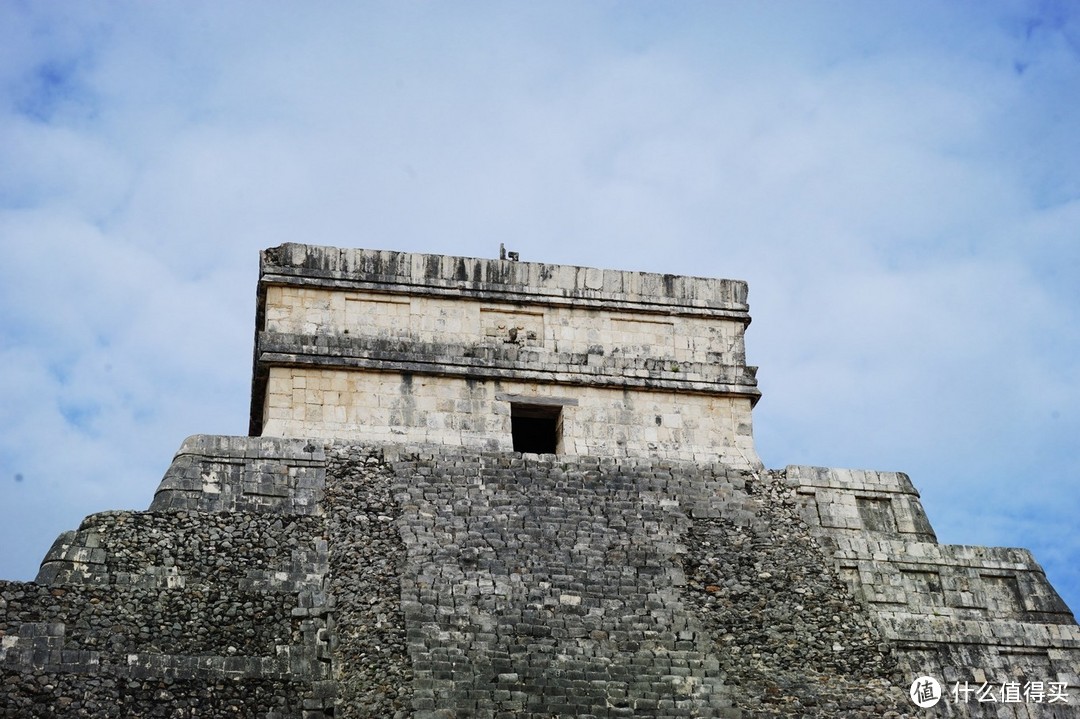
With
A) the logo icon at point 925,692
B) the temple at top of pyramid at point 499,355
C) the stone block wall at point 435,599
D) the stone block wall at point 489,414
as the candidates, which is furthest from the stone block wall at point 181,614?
the logo icon at point 925,692

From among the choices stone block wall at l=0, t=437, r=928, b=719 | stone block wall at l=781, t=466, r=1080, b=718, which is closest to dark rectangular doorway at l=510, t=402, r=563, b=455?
stone block wall at l=0, t=437, r=928, b=719

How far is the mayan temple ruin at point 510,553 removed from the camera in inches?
463

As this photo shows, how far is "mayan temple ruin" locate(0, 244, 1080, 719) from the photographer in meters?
11.8

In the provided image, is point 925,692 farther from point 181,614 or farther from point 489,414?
point 181,614

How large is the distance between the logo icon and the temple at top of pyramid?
297 centimetres

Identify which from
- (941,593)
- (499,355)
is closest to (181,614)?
(499,355)

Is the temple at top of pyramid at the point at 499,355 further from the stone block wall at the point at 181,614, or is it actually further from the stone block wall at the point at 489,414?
the stone block wall at the point at 181,614

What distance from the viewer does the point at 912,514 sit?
14.7 meters

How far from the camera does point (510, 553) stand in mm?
13109

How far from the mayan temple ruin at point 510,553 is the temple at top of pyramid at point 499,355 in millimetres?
26

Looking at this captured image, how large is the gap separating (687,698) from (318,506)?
12.1ft

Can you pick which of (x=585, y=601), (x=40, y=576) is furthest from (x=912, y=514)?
(x=40, y=576)

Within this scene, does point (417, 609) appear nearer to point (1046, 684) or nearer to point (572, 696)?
point (572, 696)

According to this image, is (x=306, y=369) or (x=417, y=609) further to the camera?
(x=306, y=369)
